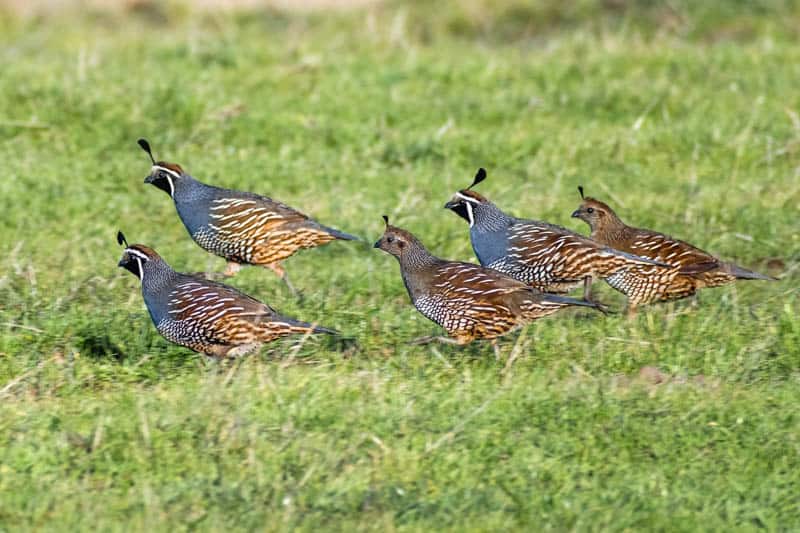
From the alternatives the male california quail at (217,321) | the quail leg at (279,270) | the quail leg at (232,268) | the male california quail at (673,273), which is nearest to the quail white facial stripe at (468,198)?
the male california quail at (673,273)

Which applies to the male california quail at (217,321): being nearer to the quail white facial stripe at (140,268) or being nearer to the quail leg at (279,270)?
the quail white facial stripe at (140,268)

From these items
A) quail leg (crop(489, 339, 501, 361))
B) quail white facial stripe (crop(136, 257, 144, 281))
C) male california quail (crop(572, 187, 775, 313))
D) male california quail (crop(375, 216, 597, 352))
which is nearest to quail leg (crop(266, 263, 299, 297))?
quail white facial stripe (crop(136, 257, 144, 281))

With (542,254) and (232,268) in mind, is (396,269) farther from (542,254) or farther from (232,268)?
(542,254)

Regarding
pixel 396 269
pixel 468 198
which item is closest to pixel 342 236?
pixel 396 269

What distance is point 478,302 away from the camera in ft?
21.8

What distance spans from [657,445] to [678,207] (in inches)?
143

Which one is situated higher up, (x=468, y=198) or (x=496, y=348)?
(x=468, y=198)

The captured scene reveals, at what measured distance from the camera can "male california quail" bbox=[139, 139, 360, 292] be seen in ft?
25.5

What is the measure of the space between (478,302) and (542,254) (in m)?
0.78

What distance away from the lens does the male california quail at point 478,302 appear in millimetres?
6609

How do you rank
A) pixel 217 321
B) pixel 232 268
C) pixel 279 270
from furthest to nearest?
1. pixel 232 268
2. pixel 279 270
3. pixel 217 321

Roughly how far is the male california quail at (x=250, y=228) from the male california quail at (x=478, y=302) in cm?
103

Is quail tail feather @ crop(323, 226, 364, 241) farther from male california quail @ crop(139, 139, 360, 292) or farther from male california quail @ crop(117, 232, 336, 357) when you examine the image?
male california quail @ crop(117, 232, 336, 357)

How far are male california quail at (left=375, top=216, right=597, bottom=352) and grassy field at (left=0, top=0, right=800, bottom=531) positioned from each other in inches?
6.3
